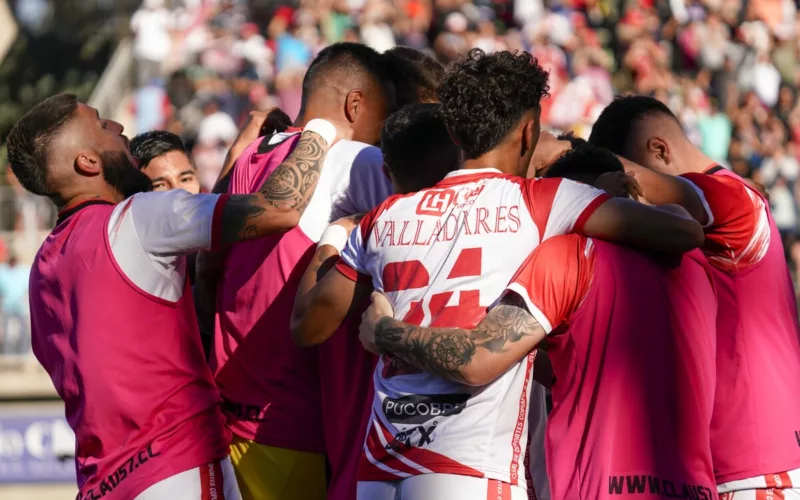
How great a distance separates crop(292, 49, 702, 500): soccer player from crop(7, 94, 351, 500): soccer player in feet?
2.27

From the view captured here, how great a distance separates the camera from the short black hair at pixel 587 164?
169 inches

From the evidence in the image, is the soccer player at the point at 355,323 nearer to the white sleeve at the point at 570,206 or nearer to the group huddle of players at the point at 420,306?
Result: the group huddle of players at the point at 420,306

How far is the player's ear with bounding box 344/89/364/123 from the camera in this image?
509cm

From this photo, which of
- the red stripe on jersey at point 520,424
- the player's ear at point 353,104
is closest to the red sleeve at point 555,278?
the red stripe on jersey at point 520,424

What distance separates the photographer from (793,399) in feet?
14.6

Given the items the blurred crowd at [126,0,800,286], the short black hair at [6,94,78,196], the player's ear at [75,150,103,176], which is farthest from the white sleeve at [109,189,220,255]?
the blurred crowd at [126,0,800,286]

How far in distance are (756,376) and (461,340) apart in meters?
1.36

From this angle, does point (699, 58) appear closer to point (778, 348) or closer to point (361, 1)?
point (361, 1)

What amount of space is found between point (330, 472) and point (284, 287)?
793mm

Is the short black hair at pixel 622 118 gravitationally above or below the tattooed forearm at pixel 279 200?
above

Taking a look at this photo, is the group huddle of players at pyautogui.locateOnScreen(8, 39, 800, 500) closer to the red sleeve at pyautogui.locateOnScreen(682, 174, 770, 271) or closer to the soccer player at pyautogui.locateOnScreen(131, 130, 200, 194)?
the red sleeve at pyautogui.locateOnScreen(682, 174, 770, 271)

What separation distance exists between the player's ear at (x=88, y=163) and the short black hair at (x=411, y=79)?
141 centimetres

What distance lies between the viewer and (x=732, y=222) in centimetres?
430

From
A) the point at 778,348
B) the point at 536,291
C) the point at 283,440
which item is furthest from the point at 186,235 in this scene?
the point at 778,348
